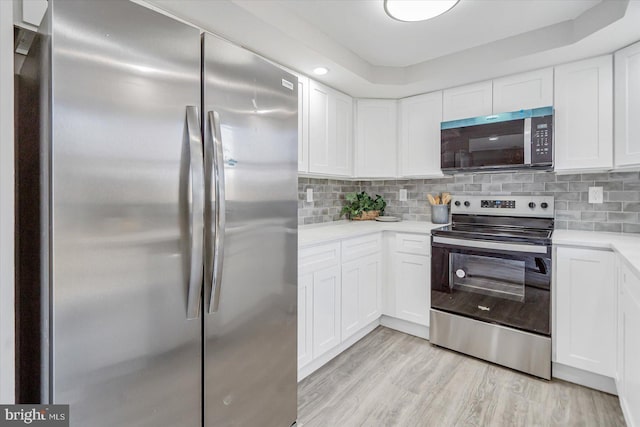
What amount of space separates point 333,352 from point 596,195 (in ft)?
7.56

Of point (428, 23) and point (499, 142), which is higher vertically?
point (428, 23)

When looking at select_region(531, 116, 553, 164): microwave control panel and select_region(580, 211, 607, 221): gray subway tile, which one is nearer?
select_region(531, 116, 553, 164): microwave control panel

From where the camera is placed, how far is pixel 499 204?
2670 millimetres

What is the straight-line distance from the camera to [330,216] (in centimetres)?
318

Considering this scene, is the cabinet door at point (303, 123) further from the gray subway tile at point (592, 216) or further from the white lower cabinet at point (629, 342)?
the gray subway tile at point (592, 216)

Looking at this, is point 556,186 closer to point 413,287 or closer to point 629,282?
point 629,282

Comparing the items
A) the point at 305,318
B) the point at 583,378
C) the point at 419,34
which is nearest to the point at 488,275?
the point at 583,378

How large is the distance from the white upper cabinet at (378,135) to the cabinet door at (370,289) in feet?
2.85

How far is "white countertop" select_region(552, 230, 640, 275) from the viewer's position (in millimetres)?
1594

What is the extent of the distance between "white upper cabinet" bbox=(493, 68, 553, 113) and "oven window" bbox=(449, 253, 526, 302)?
120 cm

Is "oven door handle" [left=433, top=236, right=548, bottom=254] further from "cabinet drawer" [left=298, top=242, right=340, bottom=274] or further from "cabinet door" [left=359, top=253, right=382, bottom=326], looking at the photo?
"cabinet drawer" [left=298, top=242, right=340, bottom=274]

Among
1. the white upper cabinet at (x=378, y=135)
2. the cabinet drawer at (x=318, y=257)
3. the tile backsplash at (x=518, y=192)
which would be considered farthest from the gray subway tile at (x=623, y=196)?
the cabinet drawer at (x=318, y=257)

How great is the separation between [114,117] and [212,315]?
0.68m
